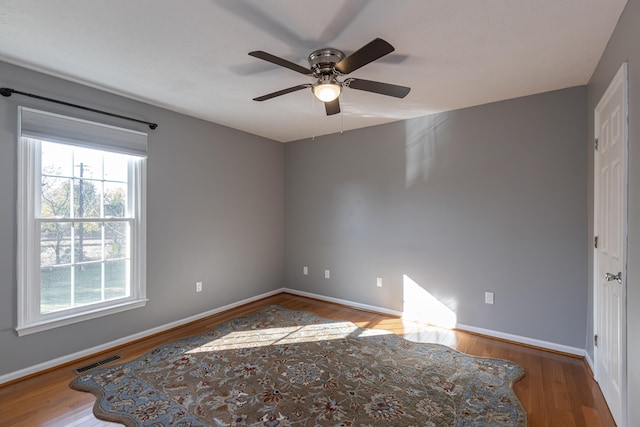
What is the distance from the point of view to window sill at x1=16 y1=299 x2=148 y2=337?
257 cm

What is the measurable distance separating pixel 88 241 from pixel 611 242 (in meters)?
4.33

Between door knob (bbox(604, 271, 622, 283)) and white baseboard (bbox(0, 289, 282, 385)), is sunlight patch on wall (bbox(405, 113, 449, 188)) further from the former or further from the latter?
white baseboard (bbox(0, 289, 282, 385))

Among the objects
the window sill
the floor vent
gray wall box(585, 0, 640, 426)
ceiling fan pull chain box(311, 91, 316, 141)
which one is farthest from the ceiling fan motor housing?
the floor vent

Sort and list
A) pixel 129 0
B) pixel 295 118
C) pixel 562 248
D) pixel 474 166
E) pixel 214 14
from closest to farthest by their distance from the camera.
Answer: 1. pixel 129 0
2. pixel 214 14
3. pixel 562 248
4. pixel 474 166
5. pixel 295 118

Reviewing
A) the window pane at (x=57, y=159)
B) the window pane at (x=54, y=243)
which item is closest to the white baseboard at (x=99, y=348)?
the window pane at (x=54, y=243)

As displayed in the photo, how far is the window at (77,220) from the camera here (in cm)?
259

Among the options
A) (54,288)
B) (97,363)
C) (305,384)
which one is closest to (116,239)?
(54,288)

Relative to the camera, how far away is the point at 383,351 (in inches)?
120

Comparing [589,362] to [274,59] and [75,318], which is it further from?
[75,318]

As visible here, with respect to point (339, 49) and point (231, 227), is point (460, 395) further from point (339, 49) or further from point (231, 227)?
point (231, 227)

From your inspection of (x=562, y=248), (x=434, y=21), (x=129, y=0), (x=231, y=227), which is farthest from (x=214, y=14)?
(x=562, y=248)

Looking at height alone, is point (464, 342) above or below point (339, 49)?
below

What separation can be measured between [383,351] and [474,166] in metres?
2.23

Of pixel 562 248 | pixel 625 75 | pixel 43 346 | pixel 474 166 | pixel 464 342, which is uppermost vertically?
pixel 625 75
